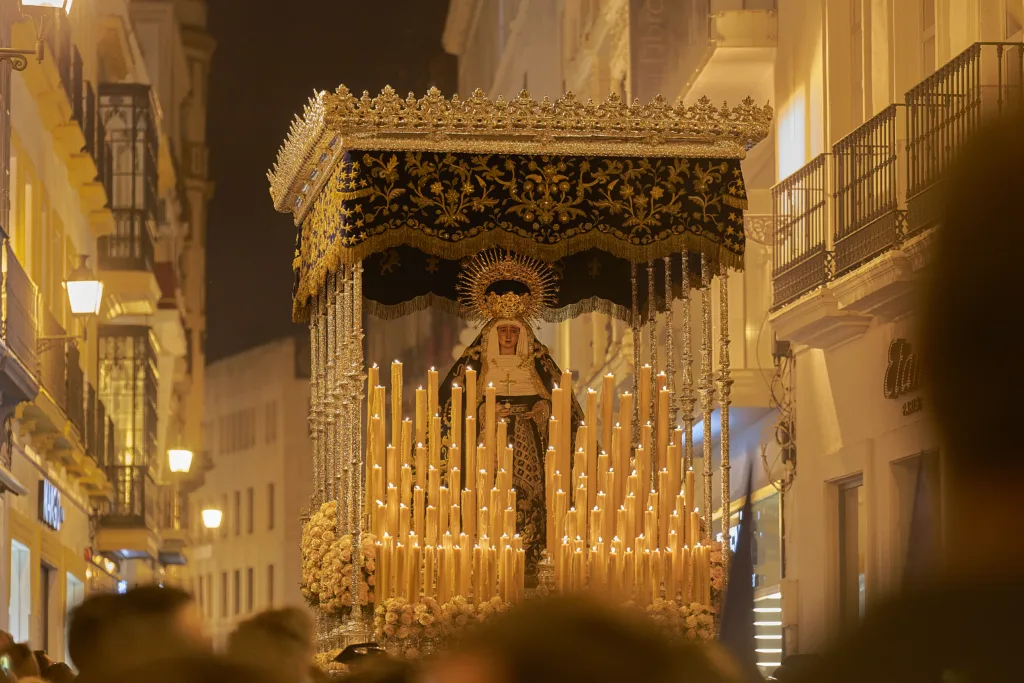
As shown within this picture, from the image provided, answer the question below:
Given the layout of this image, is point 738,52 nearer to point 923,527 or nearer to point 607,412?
point 607,412

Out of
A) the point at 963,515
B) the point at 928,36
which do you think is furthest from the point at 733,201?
the point at 963,515

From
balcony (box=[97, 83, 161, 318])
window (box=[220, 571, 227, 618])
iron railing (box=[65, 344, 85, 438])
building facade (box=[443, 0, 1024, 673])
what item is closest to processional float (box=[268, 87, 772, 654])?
building facade (box=[443, 0, 1024, 673])

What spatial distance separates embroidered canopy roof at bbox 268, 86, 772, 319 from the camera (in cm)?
1002

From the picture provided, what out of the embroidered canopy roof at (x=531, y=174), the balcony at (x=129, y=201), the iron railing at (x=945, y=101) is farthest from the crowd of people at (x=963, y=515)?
the balcony at (x=129, y=201)

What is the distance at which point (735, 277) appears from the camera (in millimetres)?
17500

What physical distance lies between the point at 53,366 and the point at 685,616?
10.2 meters

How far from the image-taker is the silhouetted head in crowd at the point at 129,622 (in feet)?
9.41

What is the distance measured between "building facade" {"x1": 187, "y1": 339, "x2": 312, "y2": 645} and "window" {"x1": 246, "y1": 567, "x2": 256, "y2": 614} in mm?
29

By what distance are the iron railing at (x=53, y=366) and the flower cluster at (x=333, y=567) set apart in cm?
722

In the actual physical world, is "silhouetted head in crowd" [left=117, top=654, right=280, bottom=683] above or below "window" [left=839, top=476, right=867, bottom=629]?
below

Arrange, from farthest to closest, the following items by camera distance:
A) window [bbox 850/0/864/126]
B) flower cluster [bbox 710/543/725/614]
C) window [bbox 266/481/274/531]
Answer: window [bbox 266/481/274/531] < window [bbox 850/0/864/126] < flower cluster [bbox 710/543/725/614]

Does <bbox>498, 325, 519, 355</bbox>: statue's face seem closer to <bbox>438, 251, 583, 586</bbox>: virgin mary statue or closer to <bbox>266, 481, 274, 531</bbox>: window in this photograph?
<bbox>438, 251, 583, 586</bbox>: virgin mary statue

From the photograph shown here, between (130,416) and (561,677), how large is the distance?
27.5m

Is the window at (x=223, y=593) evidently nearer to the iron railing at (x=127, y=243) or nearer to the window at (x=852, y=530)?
the iron railing at (x=127, y=243)
